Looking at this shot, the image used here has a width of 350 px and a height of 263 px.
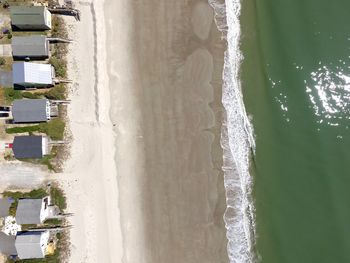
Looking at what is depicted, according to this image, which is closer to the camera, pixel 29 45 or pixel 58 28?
pixel 29 45

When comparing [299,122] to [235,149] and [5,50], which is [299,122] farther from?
[5,50]

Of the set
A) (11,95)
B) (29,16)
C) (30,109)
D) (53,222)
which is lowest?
(53,222)

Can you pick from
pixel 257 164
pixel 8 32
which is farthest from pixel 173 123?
pixel 8 32

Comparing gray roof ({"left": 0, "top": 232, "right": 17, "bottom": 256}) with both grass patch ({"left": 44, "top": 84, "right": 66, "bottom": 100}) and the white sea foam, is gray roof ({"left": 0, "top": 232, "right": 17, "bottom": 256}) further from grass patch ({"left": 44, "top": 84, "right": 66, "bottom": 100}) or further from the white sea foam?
the white sea foam

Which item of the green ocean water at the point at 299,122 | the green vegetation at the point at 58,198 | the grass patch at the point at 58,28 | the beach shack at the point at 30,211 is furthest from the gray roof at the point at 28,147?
the green ocean water at the point at 299,122

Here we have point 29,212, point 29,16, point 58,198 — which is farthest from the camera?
point 58,198

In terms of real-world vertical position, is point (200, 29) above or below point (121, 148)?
above

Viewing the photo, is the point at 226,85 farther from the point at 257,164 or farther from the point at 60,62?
the point at 60,62

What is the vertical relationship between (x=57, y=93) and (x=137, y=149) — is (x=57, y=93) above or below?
above

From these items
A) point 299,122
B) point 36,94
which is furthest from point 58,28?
point 299,122
